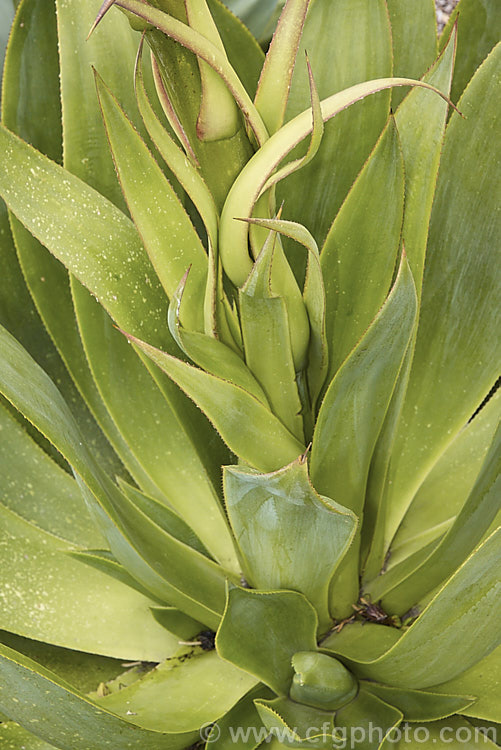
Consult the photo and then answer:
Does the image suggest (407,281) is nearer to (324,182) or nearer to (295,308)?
(295,308)

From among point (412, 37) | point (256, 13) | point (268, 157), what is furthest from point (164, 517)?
point (256, 13)

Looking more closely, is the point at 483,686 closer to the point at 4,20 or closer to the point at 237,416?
the point at 237,416

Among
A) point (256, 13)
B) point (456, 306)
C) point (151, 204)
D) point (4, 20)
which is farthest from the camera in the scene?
point (256, 13)

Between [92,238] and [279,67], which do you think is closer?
[279,67]

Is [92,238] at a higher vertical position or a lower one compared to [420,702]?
higher

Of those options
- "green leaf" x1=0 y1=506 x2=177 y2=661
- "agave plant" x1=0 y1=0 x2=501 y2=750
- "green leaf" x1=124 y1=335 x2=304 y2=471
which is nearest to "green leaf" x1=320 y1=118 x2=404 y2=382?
"agave plant" x1=0 y1=0 x2=501 y2=750

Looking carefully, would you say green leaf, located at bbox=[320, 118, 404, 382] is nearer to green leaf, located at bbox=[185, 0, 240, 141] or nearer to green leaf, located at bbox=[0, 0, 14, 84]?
green leaf, located at bbox=[185, 0, 240, 141]

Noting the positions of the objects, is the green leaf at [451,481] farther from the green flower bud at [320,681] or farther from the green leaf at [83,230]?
the green leaf at [83,230]
